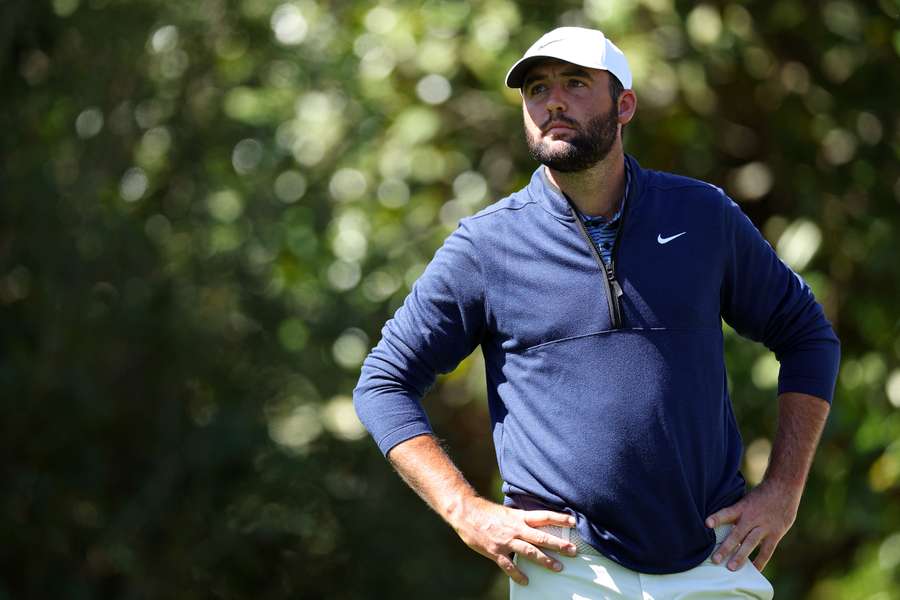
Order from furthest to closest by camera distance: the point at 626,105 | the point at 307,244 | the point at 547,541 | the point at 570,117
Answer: the point at 307,244
the point at 626,105
the point at 570,117
the point at 547,541

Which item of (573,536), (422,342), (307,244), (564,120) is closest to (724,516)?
(573,536)

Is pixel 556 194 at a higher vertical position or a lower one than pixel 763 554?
higher

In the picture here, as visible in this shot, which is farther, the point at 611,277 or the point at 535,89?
the point at 535,89

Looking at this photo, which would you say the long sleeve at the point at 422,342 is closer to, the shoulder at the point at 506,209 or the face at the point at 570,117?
the shoulder at the point at 506,209

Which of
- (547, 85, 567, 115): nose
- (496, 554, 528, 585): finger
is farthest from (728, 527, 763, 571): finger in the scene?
(547, 85, 567, 115): nose

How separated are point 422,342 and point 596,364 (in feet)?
1.13

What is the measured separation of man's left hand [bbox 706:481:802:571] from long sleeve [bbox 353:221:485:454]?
0.57 metres

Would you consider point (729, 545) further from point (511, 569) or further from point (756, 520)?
point (511, 569)

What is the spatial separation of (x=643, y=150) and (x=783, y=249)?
0.68 m

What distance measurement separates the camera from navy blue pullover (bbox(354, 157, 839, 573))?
2.49 m

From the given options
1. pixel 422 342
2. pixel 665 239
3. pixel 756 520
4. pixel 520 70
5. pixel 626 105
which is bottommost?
pixel 756 520

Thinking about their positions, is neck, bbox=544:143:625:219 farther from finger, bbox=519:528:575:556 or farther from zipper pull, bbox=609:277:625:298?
finger, bbox=519:528:575:556

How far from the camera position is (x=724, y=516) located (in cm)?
253

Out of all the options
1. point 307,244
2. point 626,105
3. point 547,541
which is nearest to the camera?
point 547,541
